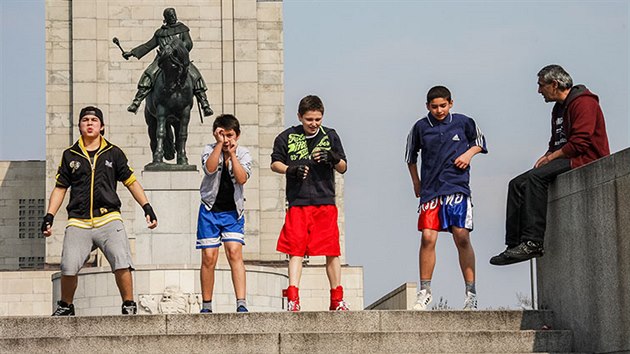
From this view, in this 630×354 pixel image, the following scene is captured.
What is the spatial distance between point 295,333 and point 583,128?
3.02m

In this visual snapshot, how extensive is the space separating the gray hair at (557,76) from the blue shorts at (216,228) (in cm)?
304

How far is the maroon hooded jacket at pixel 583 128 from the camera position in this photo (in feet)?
A: 47.9

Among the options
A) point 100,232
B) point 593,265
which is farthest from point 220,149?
point 593,265

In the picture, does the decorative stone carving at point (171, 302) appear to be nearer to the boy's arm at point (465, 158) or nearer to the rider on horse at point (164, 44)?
the rider on horse at point (164, 44)

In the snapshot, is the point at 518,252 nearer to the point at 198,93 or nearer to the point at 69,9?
the point at 198,93

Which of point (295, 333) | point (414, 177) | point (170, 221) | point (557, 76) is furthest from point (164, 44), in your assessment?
point (295, 333)

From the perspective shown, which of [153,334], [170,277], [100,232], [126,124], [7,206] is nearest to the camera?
[153,334]

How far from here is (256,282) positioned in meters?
27.7

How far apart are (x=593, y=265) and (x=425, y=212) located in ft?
7.05

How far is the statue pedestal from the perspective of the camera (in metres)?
27.1

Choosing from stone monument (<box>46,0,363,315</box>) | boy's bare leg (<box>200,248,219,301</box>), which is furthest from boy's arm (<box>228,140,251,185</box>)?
stone monument (<box>46,0,363,315</box>)

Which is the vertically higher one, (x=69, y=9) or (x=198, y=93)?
(x=69, y=9)

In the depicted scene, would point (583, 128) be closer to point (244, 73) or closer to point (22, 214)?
point (244, 73)

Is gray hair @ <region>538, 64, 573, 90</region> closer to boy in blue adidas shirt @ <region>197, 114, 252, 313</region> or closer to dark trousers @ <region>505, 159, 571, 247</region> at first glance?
dark trousers @ <region>505, 159, 571, 247</region>
